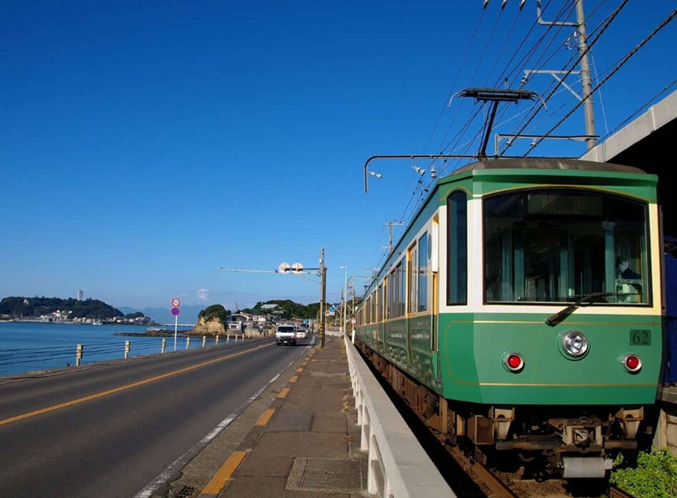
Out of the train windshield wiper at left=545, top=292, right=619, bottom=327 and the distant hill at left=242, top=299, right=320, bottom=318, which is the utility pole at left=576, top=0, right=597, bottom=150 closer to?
the train windshield wiper at left=545, top=292, right=619, bottom=327

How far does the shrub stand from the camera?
6234mm

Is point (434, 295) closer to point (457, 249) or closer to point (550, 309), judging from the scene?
point (457, 249)

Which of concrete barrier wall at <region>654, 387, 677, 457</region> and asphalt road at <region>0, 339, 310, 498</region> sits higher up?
concrete barrier wall at <region>654, 387, 677, 457</region>

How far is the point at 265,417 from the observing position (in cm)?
1009

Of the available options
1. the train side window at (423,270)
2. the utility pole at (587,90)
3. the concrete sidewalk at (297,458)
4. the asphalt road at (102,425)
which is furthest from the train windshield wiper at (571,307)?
the utility pole at (587,90)

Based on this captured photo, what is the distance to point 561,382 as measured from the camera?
223 inches

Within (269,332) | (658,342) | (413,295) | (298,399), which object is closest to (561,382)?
(658,342)

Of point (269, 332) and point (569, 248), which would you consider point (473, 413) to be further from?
point (269, 332)

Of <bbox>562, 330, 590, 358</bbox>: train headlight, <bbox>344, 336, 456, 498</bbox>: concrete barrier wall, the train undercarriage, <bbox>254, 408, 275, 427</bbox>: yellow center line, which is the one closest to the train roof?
<bbox>562, 330, 590, 358</bbox>: train headlight

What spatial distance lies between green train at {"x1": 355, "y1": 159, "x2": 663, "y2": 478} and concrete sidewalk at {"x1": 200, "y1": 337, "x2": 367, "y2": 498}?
4.46ft

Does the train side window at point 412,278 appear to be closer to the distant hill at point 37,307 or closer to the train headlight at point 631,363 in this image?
the train headlight at point 631,363

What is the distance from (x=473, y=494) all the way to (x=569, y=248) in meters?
2.66

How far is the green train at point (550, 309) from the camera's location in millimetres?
5656

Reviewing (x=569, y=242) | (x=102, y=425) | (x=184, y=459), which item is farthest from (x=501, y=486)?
(x=102, y=425)
